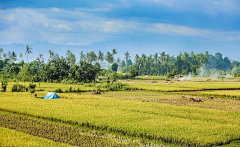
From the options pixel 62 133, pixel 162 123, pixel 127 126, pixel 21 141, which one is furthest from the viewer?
pixel 162 123

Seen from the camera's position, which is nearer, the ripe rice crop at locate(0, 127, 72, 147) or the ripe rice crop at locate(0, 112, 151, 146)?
the ripe rice crop at locate(0, 127, 72, 147)

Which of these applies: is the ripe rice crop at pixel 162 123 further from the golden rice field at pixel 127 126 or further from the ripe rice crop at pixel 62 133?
the ripe rice crop at pixel 62 133

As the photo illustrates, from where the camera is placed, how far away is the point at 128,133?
42.2 feet

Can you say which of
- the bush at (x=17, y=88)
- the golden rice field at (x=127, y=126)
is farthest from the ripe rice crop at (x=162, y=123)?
the bush at (x=17, y=88)

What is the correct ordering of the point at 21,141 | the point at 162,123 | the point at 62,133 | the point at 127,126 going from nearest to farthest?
the point at 21,141
the point at 62,133
the point at 127,126
the point at 162,123

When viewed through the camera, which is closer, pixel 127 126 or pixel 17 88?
pixel 127 126

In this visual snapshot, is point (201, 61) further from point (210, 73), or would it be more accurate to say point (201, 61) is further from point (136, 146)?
point (136, 146)

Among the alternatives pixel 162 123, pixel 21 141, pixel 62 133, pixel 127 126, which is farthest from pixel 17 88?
pixel 162 123

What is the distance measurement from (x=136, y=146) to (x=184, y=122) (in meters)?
5.09

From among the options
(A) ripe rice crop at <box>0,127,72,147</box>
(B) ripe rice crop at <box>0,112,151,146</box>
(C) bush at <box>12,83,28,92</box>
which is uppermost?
(C) bush at <box>12,83,28,92</box>

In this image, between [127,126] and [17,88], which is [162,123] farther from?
[17,88]

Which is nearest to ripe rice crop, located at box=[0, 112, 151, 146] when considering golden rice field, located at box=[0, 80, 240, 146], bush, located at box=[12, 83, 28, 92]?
golden rice field, located at box=[0, 80, 240, 146]

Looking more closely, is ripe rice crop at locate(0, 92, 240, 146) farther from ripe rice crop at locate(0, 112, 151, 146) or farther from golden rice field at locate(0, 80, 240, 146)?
ripe rice crop at locate(0, 112, 151, 146)

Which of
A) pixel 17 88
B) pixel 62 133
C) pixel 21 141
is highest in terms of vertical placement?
pixel 17 88
